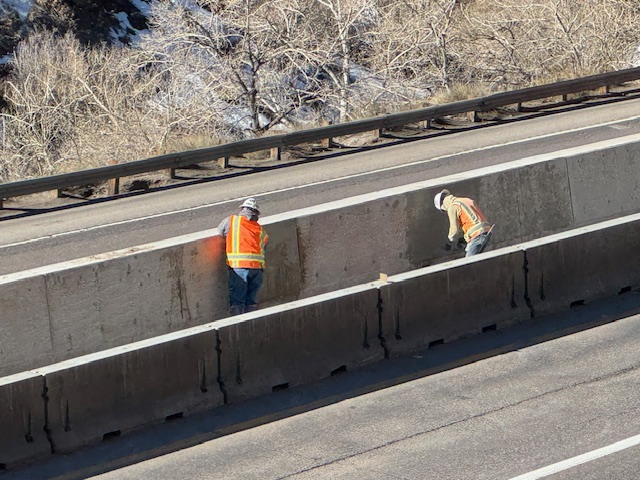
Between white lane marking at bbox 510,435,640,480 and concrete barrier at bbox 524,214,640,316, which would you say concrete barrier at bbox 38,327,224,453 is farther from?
concrete barrier at bbox 524,214,640,316

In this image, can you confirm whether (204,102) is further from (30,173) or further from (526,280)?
(526,280)

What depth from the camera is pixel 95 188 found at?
2142 centimetres

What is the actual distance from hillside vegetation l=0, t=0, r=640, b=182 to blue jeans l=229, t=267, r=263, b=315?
43.0ft

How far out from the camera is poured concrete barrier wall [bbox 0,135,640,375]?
10516 millimetres

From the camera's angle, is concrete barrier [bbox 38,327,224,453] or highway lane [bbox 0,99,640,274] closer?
concrete barrier [bbox 38,327,224,453]

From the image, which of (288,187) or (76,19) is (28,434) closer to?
(288,187)

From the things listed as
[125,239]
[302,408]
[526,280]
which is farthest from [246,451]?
[125,239]

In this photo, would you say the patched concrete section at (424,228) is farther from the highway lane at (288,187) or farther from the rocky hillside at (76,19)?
the rocky hillside at (76,19)

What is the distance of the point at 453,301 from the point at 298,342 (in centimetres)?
182

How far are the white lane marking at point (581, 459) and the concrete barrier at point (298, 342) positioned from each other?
8.84ft

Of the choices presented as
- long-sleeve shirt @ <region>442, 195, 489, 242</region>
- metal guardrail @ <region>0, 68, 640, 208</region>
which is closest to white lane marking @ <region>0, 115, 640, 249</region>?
metal guardrail @ <region>0, 68, 640, 208</region>

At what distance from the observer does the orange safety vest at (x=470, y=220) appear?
12562 millimetres

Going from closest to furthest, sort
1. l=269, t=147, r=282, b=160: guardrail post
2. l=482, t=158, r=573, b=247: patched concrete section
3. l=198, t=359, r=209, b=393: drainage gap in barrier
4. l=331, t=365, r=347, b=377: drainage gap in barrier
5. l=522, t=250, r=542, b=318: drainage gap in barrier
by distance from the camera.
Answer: l=198, t=359, r=209, b=393: drainage gap in barrier, l=331, t=365, r=347, b=377: drainage gap in barrier, l=522, t=250, r=542, b=318: drainage gap in barrier, l=482, t=158, r=573, b=247: patched concrete section, l=269, t=147, r=282, b=160: guardrail post

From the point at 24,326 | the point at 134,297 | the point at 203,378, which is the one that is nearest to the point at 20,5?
the point at 134,297
